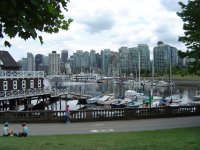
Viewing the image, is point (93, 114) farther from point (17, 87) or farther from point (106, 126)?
point (17, 87)

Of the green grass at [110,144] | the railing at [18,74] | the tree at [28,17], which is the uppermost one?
the tree at [28,17]

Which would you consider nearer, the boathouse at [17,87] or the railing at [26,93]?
the railing at [26,93]

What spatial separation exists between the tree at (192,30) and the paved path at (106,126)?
4.58 metres

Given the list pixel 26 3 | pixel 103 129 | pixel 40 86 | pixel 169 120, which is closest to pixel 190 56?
pixel 169 120

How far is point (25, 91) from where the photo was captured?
233 ft

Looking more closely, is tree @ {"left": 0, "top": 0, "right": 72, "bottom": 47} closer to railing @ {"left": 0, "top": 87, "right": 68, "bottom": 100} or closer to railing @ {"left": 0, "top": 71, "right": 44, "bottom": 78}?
railing @ {"left": 0, "top": 87, "right": 68, "bottom": 100}

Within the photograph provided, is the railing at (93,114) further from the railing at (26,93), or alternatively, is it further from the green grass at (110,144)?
the railing at (26,93)

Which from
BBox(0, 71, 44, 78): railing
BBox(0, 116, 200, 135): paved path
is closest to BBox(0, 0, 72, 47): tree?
BBox(0, 116, 200, 135): paved path

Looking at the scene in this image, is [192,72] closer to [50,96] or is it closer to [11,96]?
[11,96]

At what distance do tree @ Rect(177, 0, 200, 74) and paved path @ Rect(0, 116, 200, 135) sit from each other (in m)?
4.58

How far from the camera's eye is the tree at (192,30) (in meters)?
27.5

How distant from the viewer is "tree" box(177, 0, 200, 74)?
27.5 m

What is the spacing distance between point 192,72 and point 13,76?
148ft

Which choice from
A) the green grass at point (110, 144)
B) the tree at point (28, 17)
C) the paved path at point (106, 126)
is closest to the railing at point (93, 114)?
the paved path at point (106, 126)
